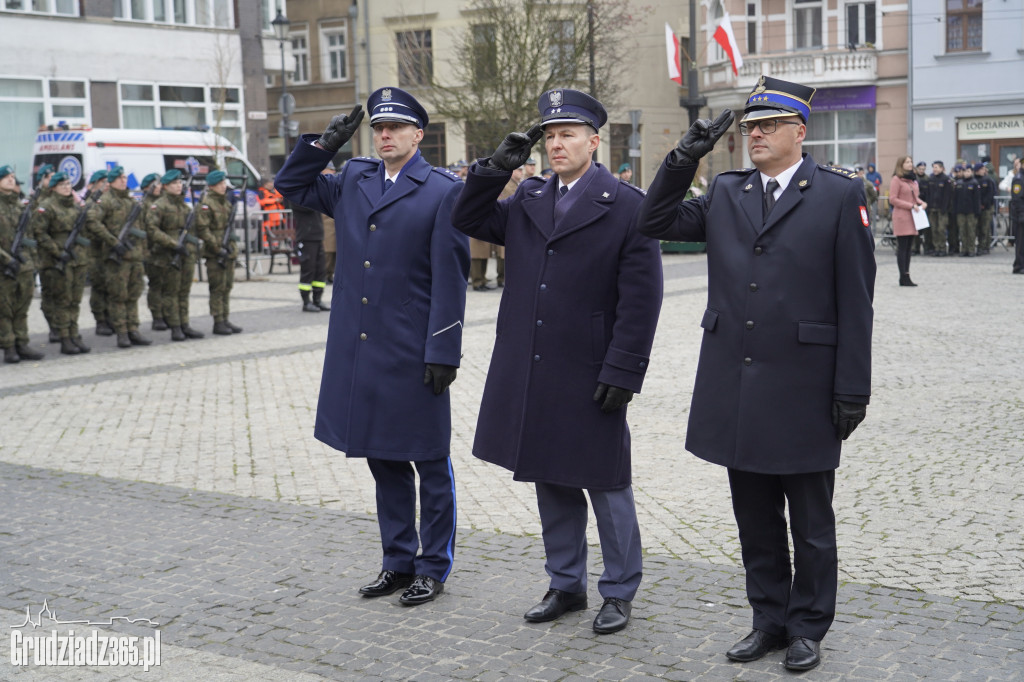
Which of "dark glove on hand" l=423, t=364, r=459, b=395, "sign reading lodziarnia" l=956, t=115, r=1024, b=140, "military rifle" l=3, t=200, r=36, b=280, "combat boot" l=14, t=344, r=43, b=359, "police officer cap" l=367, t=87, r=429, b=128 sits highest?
"sign reading lodziarnia" l=956, t=115, r=1024, b=140

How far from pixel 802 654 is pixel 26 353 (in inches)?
453

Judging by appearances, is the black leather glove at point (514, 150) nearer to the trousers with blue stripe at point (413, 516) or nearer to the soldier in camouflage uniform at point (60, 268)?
the trousers with blue stripe at point (413, 516)

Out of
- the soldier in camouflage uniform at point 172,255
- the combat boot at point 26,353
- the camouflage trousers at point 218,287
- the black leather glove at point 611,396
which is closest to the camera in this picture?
the black leather glove at point 611,396

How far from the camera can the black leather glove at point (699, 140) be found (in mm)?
4387

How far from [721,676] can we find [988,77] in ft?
123

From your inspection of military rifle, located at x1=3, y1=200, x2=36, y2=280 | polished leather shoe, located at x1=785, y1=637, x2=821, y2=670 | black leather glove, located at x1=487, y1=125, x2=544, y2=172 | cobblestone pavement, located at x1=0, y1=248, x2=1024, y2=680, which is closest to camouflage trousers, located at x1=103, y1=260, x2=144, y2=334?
military rifle, located at x1=3, y1=200, x2=36, y2=280

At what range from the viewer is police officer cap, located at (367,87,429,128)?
5234 mm

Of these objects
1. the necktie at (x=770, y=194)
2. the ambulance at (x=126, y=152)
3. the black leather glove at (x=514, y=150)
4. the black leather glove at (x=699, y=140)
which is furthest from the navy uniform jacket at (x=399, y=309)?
the ambulance at (x=126, y=152)

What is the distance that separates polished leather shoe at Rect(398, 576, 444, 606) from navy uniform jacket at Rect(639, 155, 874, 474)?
1.43 metres

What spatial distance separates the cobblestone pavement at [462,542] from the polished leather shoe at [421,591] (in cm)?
5

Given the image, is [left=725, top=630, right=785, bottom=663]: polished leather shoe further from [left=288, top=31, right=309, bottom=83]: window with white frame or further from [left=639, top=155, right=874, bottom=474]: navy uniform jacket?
[left=288, top=31, right=309, bottom=83]: window with white frame

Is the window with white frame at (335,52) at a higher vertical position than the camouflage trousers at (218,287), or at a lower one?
higher

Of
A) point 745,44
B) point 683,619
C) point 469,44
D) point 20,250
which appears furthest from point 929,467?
point 745,44

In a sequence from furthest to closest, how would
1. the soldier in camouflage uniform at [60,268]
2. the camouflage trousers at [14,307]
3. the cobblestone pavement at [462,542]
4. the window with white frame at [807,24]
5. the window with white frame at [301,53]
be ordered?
1. the window with white frame at [301,53]
2. the window with white frame at [807,24]
3. the soldier in camouflage uniform at [60,268]
4. the camouflage trousers at [14,307]
5. the cobblestone pavement at [462,542]
